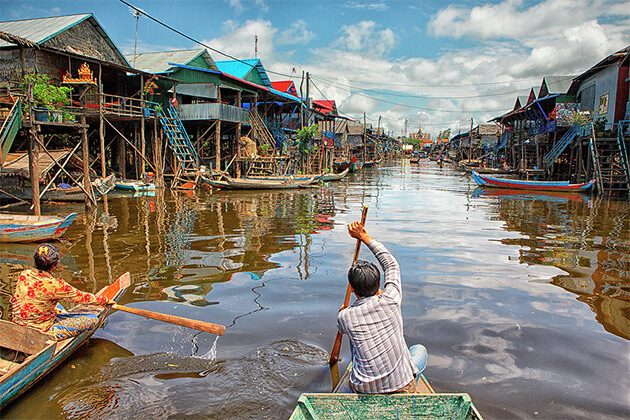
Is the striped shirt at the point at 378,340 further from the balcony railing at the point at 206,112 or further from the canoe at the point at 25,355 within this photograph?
the balcony railing at the point at 206,112

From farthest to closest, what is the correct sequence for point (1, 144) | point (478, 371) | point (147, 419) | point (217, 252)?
point (1, 144), point (217, 252), point (478, 371), point (147, 419)

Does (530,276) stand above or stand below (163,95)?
below

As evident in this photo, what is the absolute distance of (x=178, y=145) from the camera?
2322 centimetres

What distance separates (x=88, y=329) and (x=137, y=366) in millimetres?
678

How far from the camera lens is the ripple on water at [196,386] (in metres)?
4.26

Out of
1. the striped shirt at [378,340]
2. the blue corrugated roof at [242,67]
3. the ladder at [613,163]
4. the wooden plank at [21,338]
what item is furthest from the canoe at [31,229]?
the ladder at [613,163]

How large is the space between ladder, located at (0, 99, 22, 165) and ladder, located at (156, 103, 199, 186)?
35.8ft

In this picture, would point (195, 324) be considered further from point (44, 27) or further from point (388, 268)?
point (44, 27)

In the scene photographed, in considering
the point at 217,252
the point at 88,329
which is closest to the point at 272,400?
the point at 88,329

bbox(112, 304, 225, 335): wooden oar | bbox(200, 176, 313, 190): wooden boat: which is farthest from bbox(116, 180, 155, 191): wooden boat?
bbox(112, 304, 225, 335): wooden oar

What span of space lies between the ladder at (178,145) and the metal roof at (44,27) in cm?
377

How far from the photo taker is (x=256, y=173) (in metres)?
27.8

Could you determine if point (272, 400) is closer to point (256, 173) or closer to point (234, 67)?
point (256, 173)

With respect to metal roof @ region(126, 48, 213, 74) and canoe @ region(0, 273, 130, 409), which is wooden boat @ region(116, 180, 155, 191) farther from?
canoe @ region(0, 273, 130, 409)
